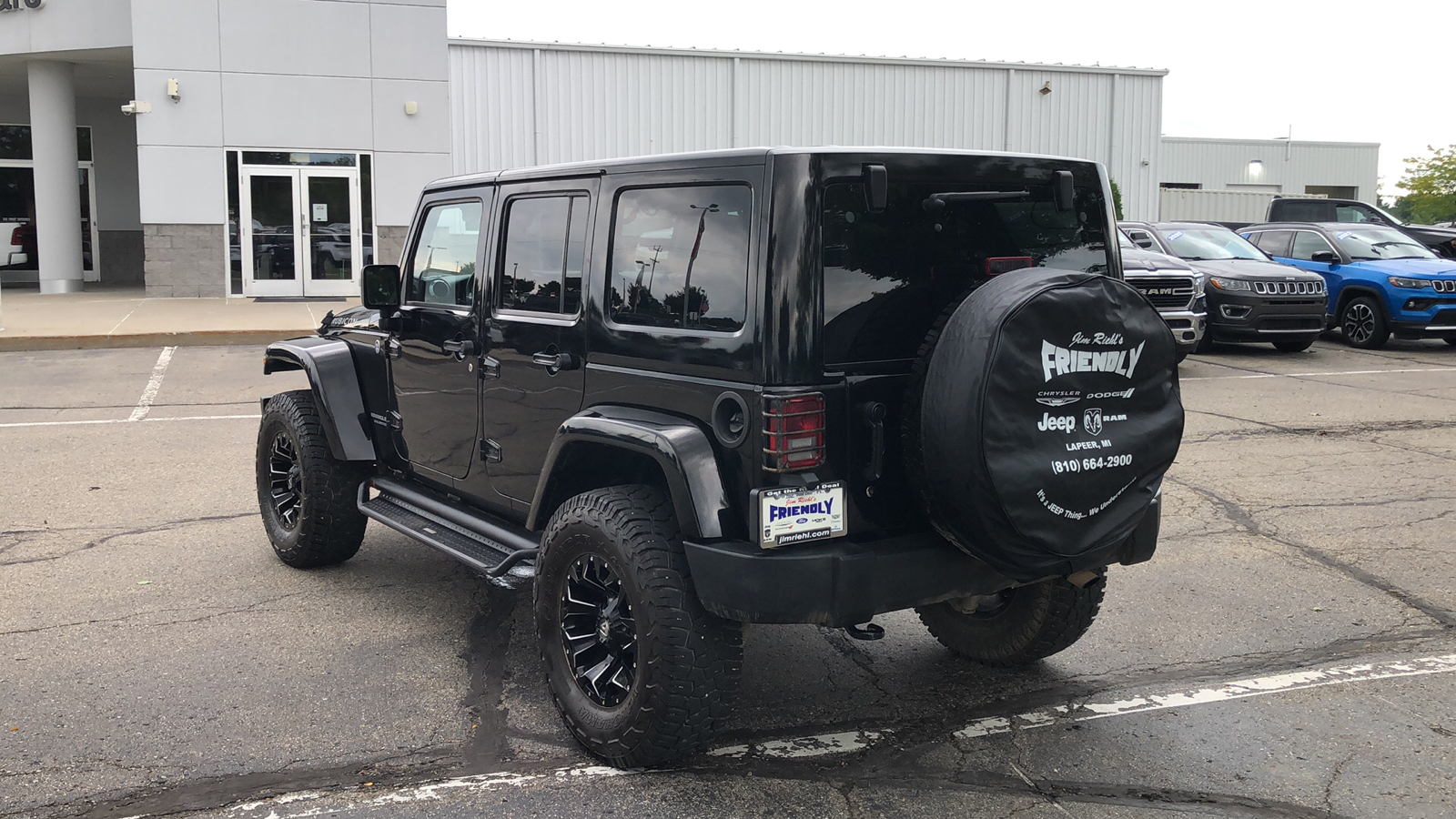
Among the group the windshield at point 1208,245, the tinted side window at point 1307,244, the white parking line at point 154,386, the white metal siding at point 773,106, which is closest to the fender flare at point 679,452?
the white parking line at point 154,386

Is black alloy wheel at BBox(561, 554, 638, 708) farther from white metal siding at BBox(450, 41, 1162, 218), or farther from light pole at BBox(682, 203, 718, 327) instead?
white metal siding at BBox(450, 41, 1162, 218)

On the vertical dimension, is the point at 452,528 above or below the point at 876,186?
below

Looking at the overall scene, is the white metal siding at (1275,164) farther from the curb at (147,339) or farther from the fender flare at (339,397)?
the fender flare at (339,397)

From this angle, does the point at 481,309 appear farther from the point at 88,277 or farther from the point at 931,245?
the point at 88,277

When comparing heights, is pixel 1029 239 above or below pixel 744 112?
below

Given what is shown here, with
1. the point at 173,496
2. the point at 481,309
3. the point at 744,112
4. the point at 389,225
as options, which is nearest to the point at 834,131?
the point at 744,112

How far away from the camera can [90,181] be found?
25.3m

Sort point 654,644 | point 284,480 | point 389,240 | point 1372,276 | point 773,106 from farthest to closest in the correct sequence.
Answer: point 773,106
point 389,240
point 1372,276
point 284,480
point 654,644

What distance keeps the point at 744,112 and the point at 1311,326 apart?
17972 mm

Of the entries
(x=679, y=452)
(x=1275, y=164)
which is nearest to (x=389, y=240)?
(x=679, y=452)

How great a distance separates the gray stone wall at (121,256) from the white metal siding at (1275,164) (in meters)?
40.5

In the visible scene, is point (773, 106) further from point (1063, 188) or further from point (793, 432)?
point (793, 432)

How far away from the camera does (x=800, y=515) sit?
351cm

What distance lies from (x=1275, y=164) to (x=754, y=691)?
2242 inches
